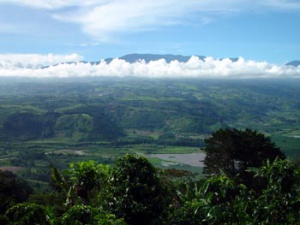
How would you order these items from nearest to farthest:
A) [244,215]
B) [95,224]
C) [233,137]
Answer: [95,224] → [244,215] → [233,137]

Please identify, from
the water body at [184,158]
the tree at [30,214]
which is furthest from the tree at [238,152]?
the water body at [184,158]

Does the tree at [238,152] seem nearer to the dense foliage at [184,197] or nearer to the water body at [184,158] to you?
the dense foliage at [184,197]

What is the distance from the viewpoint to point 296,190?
970cm

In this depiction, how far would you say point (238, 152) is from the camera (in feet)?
116

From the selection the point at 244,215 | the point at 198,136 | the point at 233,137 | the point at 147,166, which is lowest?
the point at 198,136

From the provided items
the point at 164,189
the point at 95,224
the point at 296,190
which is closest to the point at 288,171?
the point at 296,190

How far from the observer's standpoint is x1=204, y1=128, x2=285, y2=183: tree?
35.2 meters

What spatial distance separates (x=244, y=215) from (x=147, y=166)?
284 centimetres

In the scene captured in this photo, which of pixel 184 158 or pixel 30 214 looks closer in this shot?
pixel 30 214

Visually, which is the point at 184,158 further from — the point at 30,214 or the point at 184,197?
the point at 30,214

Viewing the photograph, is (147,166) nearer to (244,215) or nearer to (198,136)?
(244,215)

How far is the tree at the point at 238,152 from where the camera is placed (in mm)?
35219

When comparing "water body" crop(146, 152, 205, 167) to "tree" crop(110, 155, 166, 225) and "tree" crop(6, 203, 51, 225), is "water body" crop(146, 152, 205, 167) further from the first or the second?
"tree" crop(6, 203, 51, 225)

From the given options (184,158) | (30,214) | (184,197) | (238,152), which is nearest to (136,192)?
(184,197)
